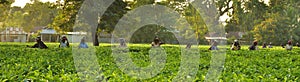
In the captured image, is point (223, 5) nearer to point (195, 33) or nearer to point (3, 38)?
point (195, 33)

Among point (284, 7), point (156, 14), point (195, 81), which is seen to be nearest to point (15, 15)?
point (156, 14)

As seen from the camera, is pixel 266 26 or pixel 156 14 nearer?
pixel 266 26

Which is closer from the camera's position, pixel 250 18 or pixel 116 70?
pixel 116 70

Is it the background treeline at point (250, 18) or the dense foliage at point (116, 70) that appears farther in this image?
the background treeline at point (250, 18)

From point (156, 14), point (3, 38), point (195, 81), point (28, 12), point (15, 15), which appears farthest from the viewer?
point (28, 12)

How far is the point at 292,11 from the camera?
5531 centimetres

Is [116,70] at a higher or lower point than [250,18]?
higher

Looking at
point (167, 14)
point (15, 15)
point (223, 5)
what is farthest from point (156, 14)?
point (15, 15)

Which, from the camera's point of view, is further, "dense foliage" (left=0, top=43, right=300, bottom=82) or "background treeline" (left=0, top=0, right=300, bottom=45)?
"background treeline" (left=0, top=0, right=300, bottom=45)

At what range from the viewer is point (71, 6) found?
38.3 metres

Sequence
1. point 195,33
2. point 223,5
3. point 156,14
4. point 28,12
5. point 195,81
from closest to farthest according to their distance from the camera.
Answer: point 195,81, point 223,5, point 195,33, point 156,14, point 28,12

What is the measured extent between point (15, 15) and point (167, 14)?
111 ft

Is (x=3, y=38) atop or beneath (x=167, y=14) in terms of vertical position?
beneath

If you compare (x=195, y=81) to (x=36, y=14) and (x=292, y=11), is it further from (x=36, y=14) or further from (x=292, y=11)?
(x=36, y=14)
